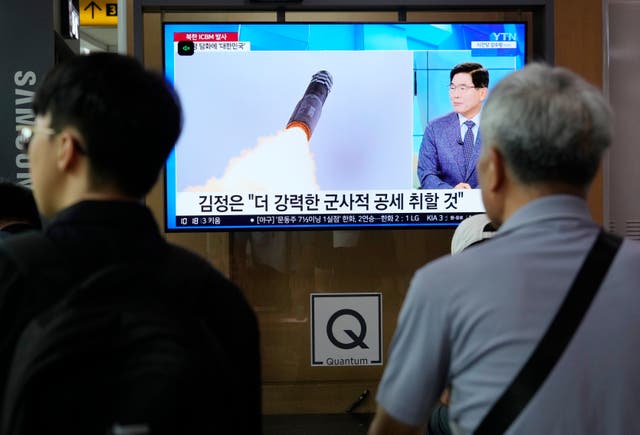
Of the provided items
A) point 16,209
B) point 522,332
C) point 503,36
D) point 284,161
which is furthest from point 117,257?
point 503,36

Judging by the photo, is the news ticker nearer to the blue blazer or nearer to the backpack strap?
the blue blazer

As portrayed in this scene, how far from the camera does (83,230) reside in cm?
123

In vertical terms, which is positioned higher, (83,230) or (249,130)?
(249,130)

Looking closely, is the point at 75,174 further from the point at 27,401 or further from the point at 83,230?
the point at 27,401

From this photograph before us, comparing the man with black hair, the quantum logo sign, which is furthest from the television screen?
the man with black hair

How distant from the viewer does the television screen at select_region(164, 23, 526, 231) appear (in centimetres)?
423

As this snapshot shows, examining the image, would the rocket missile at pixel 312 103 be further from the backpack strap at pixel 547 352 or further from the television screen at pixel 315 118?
the backpack strap at pixel 547 352

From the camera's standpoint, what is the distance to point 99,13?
916 cm

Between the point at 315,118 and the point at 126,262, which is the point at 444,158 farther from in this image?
the point at 126,262

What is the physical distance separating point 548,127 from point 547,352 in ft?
1.26

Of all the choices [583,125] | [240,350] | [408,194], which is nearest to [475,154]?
[408,194]

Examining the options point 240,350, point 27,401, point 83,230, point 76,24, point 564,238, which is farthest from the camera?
point 76,24

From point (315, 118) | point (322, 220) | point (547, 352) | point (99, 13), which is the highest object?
point (99, 13)

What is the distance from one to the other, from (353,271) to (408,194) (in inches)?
23.1
